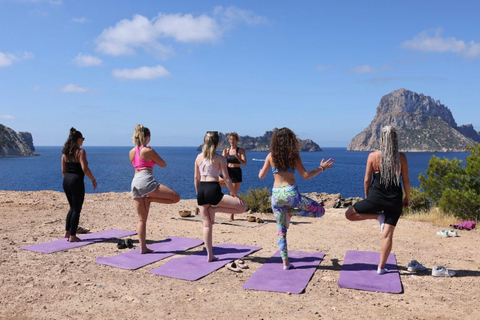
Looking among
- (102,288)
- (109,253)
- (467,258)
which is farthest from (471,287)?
(109,253)

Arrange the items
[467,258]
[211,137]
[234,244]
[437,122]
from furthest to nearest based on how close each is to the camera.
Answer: [437,122], [234,244], [467,258], [211,137]

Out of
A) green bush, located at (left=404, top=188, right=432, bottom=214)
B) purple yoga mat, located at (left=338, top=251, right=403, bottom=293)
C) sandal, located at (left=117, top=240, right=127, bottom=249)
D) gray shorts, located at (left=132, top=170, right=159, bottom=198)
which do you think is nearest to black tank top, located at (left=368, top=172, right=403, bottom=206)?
purple yoga mat, located at (left=338, top=251, right=403, bottom=293)

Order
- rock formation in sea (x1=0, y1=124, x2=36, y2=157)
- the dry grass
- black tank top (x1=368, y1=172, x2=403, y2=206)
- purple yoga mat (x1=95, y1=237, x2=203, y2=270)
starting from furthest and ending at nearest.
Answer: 1. rock formation in sea (x1=0, y1=124, x2=36, y2=157)
2. the dry grass
3. purple yoga mat (x1=95, y1=237, x2=203, y2=270)
4. black tank top (x1=368, y1=172, x2=403, y2=206)

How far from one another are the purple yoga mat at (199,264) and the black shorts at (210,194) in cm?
106

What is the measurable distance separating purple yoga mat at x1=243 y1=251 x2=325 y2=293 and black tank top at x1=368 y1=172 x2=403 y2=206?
1542 millimetres

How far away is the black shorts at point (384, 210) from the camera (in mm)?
5402

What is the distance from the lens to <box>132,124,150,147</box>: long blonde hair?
6445 mm

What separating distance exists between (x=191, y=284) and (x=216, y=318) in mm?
1186

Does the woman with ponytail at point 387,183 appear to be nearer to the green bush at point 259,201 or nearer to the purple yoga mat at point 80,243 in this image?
the purple yoga mat at point 80,243

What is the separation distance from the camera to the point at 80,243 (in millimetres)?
7699

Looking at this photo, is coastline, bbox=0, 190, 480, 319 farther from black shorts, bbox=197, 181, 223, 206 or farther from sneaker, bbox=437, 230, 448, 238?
black shorts, bbox=197, 181, 223, 206

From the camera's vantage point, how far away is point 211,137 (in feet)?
19.8

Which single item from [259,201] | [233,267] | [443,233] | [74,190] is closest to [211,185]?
[233,267]

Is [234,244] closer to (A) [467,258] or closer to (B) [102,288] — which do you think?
(B) [102,288]
